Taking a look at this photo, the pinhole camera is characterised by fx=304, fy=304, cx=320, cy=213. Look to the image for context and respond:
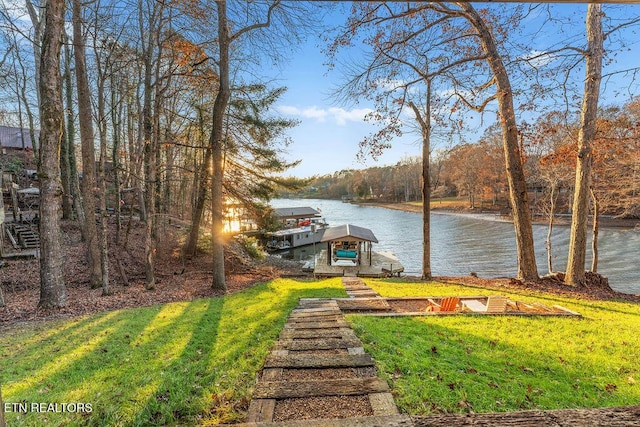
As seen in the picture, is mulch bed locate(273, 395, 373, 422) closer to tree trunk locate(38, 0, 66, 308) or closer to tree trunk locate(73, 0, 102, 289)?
tree trunk locate(38, 0, 66, 308)

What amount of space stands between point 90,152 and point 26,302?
4092 mm

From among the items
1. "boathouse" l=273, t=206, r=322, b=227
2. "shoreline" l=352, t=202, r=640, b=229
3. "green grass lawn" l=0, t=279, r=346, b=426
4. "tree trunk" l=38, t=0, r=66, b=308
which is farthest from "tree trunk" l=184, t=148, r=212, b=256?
"shoreline" l=352, t=202, r=640, b=229

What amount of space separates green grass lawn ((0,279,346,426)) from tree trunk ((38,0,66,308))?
1.41 m

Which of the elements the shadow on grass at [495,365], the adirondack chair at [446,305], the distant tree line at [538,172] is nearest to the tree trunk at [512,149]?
the distant tree line at [538,172]

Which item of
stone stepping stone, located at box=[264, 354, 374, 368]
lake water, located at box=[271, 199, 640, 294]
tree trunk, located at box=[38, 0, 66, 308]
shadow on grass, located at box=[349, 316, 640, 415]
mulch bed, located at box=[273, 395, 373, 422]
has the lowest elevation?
lake water, located at box=[271, 199, 640, 294]

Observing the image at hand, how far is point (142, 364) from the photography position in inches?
144

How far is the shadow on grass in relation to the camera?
2771 mm

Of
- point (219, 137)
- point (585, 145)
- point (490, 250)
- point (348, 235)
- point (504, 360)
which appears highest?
point (219, 137)

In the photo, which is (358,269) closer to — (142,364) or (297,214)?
(142,364)

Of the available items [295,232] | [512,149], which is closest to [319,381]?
[512,149]

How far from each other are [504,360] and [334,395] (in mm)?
2391

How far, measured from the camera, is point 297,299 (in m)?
6.84

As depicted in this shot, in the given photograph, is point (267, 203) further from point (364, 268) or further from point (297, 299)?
point (297, 299)

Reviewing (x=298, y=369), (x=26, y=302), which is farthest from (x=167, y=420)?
(x=26, y=302)
